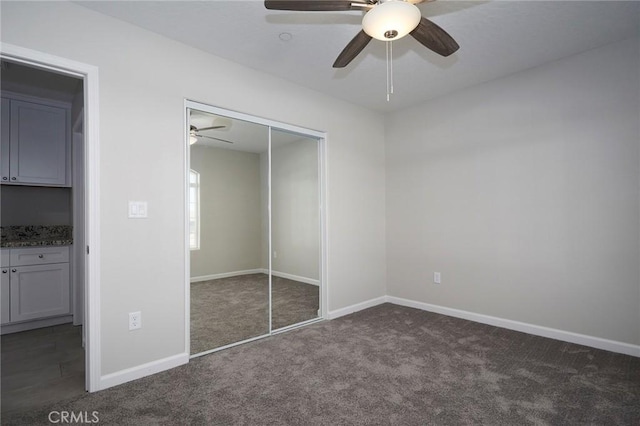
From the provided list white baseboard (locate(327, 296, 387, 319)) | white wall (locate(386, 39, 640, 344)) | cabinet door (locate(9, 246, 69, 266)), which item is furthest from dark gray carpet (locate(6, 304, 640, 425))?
cabinet door (locate(9, 246, 69, 266))

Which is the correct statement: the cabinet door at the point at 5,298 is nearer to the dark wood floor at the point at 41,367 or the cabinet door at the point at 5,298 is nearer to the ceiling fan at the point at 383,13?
the dark wood floor at the point at 41,367

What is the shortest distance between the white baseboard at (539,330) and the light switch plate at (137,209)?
128 inches

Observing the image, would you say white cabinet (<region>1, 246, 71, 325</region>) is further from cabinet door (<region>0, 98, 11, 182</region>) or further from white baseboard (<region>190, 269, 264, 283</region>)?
white baseboard (<region>190, 269, 264, 283</region>)

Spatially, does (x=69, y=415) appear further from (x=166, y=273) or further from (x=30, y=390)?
(x=166, y=273)

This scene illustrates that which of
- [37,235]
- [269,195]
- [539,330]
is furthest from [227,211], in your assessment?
[539,330]

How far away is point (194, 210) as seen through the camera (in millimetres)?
2824

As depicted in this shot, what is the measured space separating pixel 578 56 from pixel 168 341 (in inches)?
169

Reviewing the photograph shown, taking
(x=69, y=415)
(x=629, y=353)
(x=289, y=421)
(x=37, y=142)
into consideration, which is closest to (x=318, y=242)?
(x=289, y=421)

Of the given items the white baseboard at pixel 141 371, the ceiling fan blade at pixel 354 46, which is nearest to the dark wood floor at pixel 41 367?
the white baseboard at pixel 141 371

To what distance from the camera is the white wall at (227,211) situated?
2.88 metres

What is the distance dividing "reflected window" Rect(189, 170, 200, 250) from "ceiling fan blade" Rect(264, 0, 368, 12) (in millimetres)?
1555

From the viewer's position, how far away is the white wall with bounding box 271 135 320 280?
133 inches

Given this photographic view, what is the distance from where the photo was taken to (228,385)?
7.25 ft

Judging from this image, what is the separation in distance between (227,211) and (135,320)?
3.98ft
